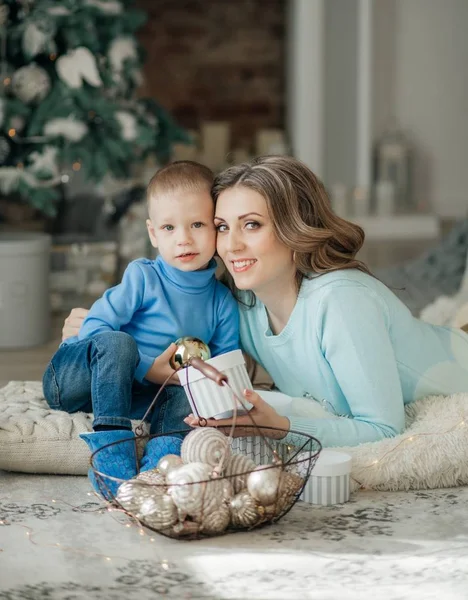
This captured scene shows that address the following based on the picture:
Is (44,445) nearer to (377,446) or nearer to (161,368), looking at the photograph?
(161,368)

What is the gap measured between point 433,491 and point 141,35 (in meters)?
5.04

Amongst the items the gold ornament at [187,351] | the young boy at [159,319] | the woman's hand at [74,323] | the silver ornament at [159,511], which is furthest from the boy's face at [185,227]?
the silver ornament at [159,511]

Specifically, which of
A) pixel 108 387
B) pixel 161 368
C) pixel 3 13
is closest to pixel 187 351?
pixel 161 368

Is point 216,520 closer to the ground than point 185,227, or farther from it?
closer to the ground

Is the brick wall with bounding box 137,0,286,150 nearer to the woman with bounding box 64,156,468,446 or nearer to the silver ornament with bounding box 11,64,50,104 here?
the silver ornament with bounding box 11,64,50,104

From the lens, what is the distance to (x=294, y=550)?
1877 millimetres

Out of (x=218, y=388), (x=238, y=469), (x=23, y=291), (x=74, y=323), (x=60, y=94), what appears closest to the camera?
(x=238, y=469)

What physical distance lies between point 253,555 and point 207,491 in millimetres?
138

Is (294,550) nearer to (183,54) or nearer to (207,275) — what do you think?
(207,275)

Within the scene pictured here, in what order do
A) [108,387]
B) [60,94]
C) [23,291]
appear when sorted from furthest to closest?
1. [60,94]
2. [23,291]
3. [108,387]

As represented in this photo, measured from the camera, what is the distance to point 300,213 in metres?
2.31

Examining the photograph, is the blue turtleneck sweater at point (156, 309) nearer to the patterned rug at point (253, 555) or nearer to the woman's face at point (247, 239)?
the woman's face at point (247, 239)

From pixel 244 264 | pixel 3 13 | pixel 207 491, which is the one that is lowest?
pixel 207 491

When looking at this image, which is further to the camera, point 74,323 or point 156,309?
point 74,323
